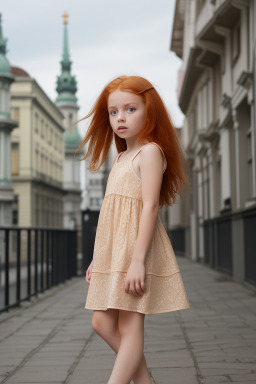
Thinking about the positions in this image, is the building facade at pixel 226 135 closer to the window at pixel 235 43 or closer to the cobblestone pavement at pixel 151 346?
the window at pixel 235 43

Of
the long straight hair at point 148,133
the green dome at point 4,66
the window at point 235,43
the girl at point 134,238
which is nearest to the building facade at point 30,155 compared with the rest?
the green dome at point 4,66

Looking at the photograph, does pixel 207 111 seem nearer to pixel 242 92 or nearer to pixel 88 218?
pixel 88 218

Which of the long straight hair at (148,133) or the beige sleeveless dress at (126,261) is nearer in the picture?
the beige sleeveless dress at (126,261)

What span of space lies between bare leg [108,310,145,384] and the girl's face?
811 millimetres

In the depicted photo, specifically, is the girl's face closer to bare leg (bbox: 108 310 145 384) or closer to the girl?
the girl

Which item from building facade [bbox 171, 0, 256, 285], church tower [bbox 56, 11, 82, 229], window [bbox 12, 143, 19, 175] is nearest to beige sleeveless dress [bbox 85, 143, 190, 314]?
building facade [bbox 171, 0, 256, 285]

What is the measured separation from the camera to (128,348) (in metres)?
3.21

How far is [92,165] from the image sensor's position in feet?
12.2

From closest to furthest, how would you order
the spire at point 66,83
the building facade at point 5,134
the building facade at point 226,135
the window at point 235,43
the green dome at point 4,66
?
the building facade at point 226,135 < the window at point 235,43 < the green dome at point 4,66 < the building facade at point 5,134 < the spire at point 66,83

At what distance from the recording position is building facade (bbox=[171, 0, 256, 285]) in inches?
516

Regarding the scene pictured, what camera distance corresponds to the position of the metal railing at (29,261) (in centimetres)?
865

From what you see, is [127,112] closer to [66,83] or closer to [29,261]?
[29,261]

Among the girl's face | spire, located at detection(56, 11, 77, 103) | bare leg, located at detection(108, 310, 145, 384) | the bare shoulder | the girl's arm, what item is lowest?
bare leg, located at detection(108, 310, 145, 384)

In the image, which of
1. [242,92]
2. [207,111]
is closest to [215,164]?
[207,111]
